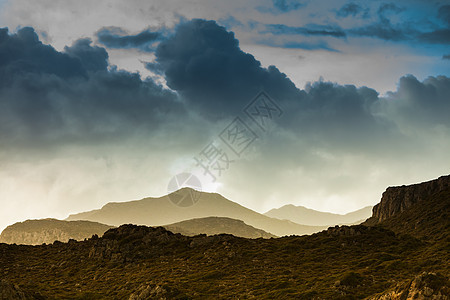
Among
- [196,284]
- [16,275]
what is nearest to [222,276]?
[196,284]

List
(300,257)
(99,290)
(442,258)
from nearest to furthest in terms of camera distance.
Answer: (442,258)
(99,290)
(300,257)

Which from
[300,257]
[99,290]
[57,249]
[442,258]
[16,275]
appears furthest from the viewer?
[57,249]

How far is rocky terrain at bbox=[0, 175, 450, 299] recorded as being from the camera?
78.2 meters

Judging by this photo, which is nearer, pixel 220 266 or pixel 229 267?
pixel 229 267

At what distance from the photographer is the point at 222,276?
10225cm

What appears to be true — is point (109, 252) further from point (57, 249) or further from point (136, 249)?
point (57, 249)

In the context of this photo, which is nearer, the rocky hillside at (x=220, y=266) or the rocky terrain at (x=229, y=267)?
the rocky terrain at (x=229, y=267)

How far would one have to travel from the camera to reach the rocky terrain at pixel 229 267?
3078 inches

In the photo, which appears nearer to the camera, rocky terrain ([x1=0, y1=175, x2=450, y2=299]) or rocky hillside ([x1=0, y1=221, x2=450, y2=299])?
rocky terrain ([x1=0, y1=175, x2=450, y2=299])

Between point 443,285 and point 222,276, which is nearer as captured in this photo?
point 443,285

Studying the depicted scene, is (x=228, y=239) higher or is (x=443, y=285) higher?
(x=228, y=239)

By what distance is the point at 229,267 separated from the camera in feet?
360

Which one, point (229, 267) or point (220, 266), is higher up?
point (220, 266)

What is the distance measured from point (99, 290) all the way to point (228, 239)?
167ft
